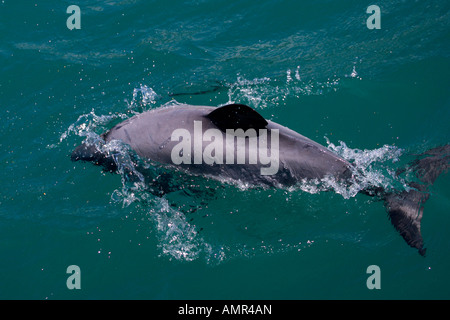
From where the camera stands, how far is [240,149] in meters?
6.33

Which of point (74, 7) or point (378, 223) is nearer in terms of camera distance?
point (378, 223)

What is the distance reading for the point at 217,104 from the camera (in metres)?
8.77

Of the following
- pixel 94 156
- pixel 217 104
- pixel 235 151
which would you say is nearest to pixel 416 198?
pixel 235 151

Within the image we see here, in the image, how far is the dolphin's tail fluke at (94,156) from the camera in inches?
283

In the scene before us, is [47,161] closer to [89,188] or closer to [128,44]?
[89,188]

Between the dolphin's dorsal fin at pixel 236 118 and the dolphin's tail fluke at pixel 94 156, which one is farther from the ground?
the dolphin's dorsal fin at pixel 236 118

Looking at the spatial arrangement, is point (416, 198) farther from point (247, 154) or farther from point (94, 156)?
point (94, 156)

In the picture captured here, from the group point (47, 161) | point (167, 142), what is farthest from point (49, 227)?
point (167, 142)

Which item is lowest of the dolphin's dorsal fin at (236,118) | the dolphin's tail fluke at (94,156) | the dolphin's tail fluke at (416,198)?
the dolphin's tail fluke at (416,198)

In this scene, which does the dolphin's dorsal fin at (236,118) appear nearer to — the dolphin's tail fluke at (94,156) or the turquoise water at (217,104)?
the turquoise water at (217,104)

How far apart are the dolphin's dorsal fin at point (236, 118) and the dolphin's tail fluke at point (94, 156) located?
1.98m

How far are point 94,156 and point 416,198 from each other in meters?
5.09

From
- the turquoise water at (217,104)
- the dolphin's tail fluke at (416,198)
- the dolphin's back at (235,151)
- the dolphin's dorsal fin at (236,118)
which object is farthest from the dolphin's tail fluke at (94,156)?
the dolphin's tail fluke at (416,198)

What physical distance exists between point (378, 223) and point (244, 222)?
80.4 inches
